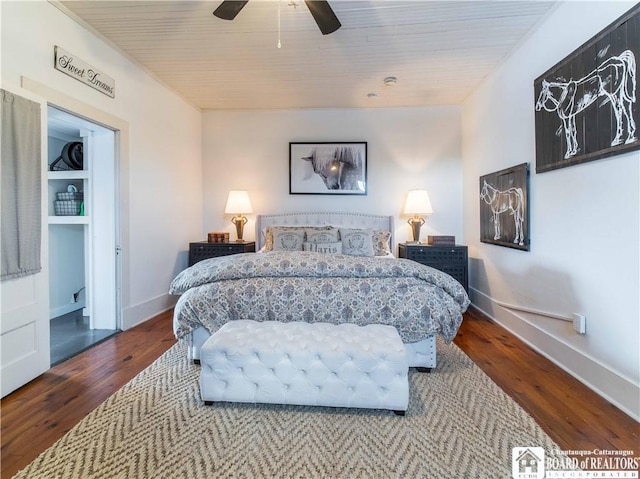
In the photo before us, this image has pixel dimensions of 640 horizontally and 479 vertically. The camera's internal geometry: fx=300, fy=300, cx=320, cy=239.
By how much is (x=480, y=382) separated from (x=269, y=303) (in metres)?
1.58

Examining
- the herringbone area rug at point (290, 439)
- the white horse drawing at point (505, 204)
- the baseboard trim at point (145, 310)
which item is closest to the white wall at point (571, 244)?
the white horse drawing at point (505, 204)

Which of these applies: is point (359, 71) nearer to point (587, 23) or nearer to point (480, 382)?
point (587, 23)

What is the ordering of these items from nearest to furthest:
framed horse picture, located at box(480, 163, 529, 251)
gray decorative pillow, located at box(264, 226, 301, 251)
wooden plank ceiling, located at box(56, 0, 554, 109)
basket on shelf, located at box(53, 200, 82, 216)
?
wooden plank ceiling, located at box(56, 0, 554, 109) < framed horse picture, located at box(480, 163, 529, 251) < basket on shelf, located at box(53, 200, 82, 216) < gray decorative pillow, located at box(264, 226, 301, 251)

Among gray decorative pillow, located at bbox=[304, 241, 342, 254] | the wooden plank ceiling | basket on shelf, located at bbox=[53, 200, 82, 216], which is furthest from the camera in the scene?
gray decorative pillow, located at bbox=[304, 241, 342, 254]

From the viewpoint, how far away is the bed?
2141 mm

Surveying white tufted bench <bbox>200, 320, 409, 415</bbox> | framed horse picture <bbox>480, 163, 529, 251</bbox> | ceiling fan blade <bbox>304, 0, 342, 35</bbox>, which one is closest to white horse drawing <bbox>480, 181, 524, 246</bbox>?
framed horse picture <bbox>480, 163, 529, 251</bbox>

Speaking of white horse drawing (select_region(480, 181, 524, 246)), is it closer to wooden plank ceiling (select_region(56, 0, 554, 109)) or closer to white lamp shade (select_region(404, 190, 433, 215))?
white lamp shade (select_region(404, 190, 433, 215))

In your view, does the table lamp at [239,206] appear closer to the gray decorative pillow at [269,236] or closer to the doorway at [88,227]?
the gray decorative pillow at [269,236]

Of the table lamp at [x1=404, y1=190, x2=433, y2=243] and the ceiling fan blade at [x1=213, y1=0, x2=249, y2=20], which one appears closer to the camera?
the ceiling fan blade at [x1=213, y1=0, x2=249, y2=20]

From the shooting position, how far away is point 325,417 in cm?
173

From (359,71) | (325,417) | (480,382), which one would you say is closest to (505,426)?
(480,382)

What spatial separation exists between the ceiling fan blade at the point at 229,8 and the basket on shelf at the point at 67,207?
2.79 m

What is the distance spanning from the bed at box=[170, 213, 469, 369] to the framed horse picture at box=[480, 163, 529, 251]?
1.15 meters

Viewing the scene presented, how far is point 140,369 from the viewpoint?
7.53ft
